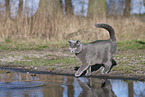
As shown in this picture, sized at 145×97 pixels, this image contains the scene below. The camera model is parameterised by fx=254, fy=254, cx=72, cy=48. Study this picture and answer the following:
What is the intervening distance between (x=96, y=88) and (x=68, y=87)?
554mm

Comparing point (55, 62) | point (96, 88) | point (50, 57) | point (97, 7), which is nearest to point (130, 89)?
point (96, 88)

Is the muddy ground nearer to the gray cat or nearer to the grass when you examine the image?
the grass

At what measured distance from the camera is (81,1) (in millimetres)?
14992

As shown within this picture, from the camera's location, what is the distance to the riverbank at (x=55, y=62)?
21.1ft

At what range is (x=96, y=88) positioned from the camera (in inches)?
194

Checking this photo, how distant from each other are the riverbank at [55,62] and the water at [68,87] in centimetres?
67

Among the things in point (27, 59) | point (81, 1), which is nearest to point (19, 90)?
point (27, 59)

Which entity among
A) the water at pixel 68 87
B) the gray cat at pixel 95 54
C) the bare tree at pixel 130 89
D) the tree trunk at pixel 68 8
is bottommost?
the bare tree at pixel 130 89

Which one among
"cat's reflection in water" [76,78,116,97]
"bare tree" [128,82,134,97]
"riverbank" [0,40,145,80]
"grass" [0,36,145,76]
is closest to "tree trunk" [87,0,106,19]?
"grass" [0,36,145,76]

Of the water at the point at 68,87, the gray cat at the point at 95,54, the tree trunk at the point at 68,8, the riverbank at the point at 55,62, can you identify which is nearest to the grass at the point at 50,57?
the riverbank at the point at 55,62

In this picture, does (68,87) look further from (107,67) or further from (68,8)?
(68,8)

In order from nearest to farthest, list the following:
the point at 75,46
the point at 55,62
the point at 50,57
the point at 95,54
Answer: the point at 75,46
the point at 95,54
the point at 55,62
the point at 50,57

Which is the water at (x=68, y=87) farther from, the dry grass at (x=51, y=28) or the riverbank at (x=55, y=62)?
the dry grass at (x=51, y=28)

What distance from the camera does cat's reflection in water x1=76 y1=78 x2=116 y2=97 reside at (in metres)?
4.44
